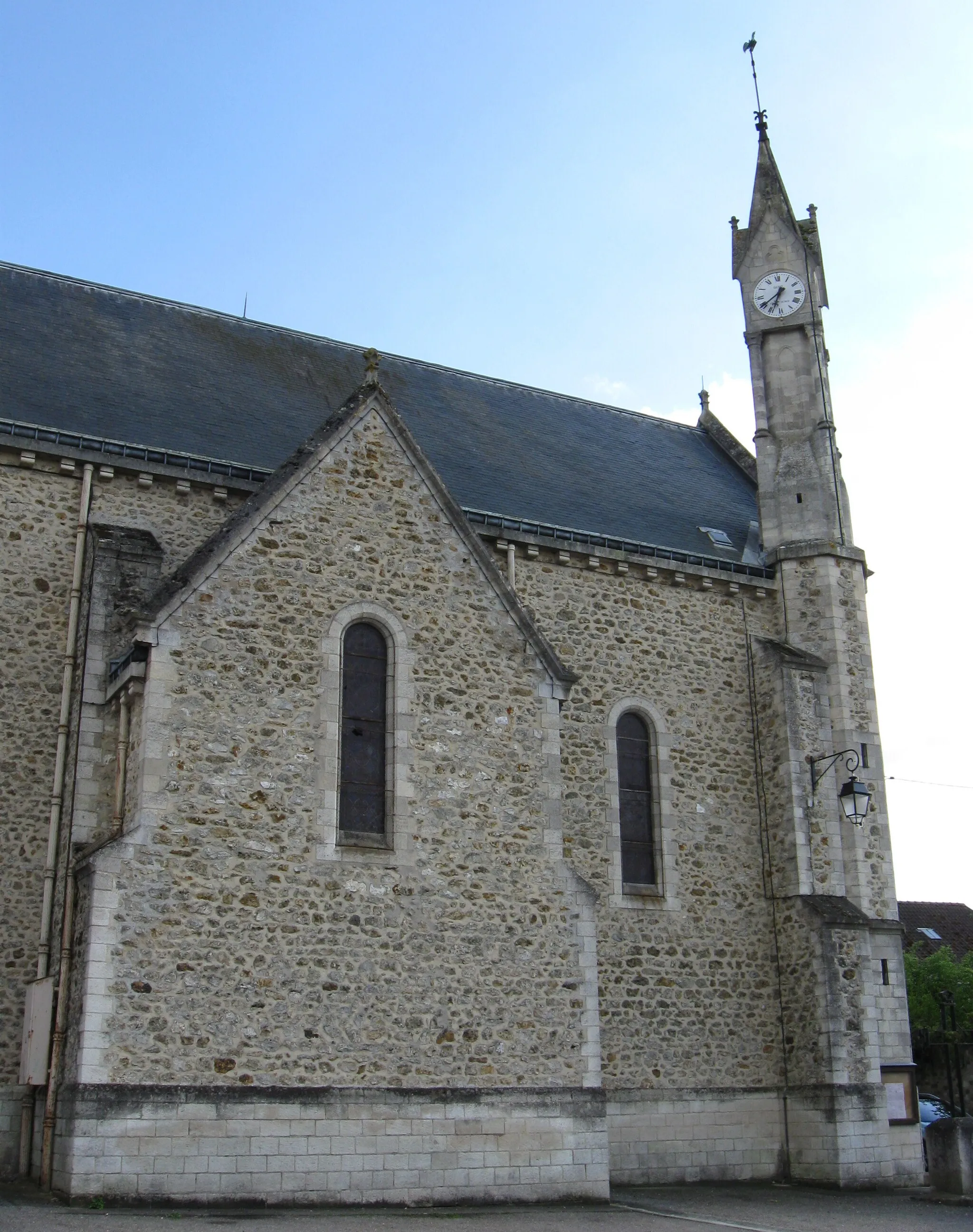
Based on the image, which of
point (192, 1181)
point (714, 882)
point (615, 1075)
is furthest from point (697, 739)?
point (192, 1181)

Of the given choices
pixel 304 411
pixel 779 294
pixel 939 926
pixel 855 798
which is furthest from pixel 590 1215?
pixel 939 926

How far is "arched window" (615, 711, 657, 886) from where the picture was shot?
1709 cm

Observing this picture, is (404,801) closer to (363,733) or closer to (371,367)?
(363,733)

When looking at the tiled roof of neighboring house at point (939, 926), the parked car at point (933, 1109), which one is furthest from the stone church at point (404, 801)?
the tiled roof of neighboring house at point (939, 926)

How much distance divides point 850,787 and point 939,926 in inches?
1114

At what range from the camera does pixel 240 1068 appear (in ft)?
39.3

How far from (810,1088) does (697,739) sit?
4.57 meters

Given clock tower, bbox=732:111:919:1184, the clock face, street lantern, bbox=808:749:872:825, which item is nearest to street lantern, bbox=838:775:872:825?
street lantern, bbox=808:749:872:825

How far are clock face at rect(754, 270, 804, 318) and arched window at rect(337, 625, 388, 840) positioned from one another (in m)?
10.2

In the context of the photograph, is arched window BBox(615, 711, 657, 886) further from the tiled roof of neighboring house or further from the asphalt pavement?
the tiled roof of neighboring house

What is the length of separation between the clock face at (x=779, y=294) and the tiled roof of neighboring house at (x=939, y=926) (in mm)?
24542

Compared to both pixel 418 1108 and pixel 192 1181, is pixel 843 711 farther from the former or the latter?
pixel 192 1181

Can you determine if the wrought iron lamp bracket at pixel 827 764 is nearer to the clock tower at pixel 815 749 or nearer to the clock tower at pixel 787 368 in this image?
the clock tower at pixel 815 749

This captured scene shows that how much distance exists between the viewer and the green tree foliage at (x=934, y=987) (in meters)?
32.8
